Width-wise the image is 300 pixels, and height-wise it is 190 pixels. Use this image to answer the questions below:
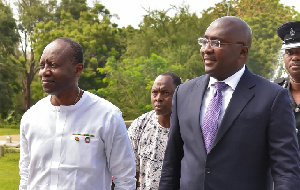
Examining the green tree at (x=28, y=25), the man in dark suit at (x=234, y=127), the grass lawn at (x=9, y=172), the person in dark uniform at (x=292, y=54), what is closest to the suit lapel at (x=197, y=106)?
the man in dark suit at (x=234, y=127)

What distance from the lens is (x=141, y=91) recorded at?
31.8 meters

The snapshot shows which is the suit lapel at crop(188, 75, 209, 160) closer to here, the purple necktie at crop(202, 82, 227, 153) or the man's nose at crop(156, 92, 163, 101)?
the purple necktie at crop(202, 82, 227, 153)

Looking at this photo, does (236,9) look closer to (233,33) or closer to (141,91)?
(141,91)

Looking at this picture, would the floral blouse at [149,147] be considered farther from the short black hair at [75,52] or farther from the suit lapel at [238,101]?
the suit lapel at [238,101]

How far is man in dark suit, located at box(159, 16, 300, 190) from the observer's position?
3.20 m

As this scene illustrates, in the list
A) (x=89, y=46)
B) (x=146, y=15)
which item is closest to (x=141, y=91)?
(x=146, y=15)

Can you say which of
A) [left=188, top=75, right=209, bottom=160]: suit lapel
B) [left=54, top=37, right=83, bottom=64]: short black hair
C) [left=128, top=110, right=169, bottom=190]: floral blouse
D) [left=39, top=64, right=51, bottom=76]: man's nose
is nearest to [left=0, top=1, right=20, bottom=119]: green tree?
[left=128, top=110, right=169, bottom=190]: floral blouse

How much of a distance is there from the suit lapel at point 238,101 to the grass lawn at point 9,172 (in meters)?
16.4

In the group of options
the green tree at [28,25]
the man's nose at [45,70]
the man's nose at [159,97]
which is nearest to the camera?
the man's nose at [45,70]

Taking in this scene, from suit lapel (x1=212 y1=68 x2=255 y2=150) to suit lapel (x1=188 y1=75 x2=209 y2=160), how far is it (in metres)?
0.08

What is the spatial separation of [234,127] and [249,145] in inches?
4.5

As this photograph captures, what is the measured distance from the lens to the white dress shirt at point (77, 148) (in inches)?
144

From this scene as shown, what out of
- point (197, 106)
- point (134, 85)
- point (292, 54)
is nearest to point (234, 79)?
point (197, 106)

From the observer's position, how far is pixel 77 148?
12.1 feet
